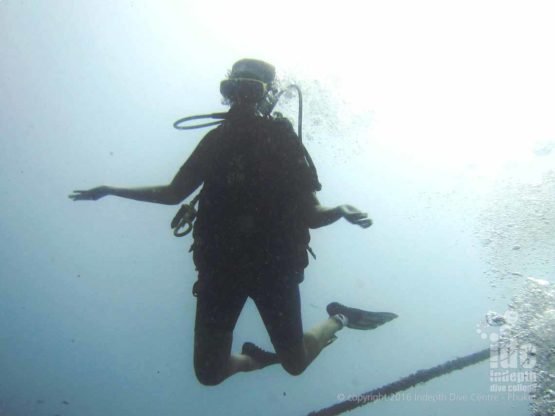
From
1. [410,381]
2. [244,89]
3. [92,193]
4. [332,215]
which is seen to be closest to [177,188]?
[92,193]

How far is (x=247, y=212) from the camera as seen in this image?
2592mm

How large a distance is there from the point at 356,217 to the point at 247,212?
0.76 m

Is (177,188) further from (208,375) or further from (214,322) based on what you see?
(208,375)

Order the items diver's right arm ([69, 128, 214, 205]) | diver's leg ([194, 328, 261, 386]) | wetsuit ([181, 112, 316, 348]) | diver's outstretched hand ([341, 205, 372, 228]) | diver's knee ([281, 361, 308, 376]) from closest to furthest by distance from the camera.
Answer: diver's outstretched hand ([341, 205, 372, 228]), wetsuit ([181, 112, 316, 348]), diver's right arm ([69, 128, 214, 205]), diver's leg ([194, 328, 261, 386]), diver's knee ([281, 361, 308, 376])

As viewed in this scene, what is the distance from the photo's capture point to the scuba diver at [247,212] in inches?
102

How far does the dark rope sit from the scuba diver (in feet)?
10.1

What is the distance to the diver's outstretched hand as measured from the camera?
2.23 metres

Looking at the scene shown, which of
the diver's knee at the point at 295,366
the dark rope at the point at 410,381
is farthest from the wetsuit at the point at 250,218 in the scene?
the dark rope at the point at 410,381

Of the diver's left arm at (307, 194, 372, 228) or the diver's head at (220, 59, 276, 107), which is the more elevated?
the diver's head at (220, 59, 276, 107)

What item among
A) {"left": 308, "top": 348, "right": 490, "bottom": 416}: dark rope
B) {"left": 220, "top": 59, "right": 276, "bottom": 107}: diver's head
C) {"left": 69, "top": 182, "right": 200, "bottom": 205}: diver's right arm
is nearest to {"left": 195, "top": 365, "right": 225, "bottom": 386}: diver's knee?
{"left": 69, "top": 182, "right": 200, "bottom": 205}: diver's right arm

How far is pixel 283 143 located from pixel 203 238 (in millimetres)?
894

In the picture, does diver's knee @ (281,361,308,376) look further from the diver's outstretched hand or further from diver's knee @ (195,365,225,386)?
the diver's outstretched hand

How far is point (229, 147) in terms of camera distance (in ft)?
8.85

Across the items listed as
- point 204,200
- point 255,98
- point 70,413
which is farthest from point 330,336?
point 70,413
